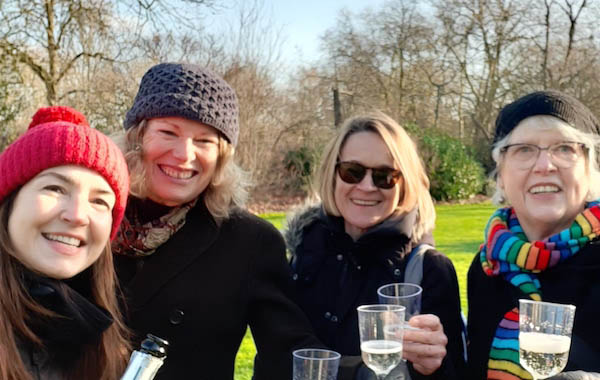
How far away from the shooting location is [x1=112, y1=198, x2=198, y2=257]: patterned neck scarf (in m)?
3.21

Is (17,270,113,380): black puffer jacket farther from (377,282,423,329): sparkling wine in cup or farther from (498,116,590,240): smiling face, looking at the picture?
(498,116,590,240): smiling face

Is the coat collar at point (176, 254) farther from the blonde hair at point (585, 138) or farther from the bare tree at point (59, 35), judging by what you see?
the bare tree at point (59, 35)

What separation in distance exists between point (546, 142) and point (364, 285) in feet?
4.00

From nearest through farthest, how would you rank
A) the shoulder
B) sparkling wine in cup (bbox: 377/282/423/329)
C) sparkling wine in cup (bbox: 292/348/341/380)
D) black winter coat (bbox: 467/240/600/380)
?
sparkling wine in cup (bbox: 292/348/341/380), sparkling wine in cup (bbox: 377/282/423/329), black winter coat (bbox: 467/240/600/380), the shoulder

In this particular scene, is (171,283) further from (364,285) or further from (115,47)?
(115,47)

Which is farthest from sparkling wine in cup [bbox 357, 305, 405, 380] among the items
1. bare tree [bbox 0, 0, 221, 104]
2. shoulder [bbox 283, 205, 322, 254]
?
bare tree [bbox 0, 0, 221, 104]

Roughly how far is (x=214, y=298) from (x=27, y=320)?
3.62 ft

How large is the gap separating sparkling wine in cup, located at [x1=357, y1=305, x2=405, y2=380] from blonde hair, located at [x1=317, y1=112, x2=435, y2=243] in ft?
4.05

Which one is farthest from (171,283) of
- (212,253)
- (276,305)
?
(276,305)

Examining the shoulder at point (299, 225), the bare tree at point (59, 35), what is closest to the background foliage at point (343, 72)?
the bare tree at point (59, 35)

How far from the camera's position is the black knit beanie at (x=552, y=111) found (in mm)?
3080

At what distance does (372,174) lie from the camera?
11.6 feet

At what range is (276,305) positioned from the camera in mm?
3365

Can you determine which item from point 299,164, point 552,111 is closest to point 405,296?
point 552,111
